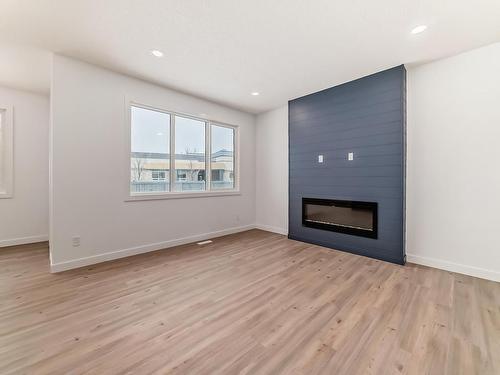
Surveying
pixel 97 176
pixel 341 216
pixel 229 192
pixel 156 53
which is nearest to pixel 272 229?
pixel 229 192

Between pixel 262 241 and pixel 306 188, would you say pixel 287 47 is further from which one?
pixel 262 241

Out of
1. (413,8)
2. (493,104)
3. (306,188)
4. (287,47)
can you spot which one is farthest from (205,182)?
(493,104)

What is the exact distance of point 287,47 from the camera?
2674 mm

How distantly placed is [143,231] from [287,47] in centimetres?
346

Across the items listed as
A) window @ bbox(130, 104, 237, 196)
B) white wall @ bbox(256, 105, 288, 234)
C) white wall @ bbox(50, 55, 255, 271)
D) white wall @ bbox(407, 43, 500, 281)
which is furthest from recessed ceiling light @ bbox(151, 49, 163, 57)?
white wall @ bbox(407, 43, 500, 281)

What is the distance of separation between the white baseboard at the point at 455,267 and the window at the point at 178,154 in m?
3.58

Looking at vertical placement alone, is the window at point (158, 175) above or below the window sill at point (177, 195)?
above

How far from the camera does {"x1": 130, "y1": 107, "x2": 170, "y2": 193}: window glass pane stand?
3621 millimetres

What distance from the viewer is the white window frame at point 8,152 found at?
3.89 metres

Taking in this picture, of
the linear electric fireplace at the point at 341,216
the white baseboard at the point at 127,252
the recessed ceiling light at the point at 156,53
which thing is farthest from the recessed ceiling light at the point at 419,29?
the white baseboard at the point at 127,252

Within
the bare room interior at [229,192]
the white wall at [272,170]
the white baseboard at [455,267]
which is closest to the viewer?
the bare room interior at [229,192]

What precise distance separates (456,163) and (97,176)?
4.95 meters

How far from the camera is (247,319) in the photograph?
1868 millimetres

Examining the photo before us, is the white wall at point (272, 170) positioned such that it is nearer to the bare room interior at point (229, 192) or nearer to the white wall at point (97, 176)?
the bare room interior at point (229, 192)
